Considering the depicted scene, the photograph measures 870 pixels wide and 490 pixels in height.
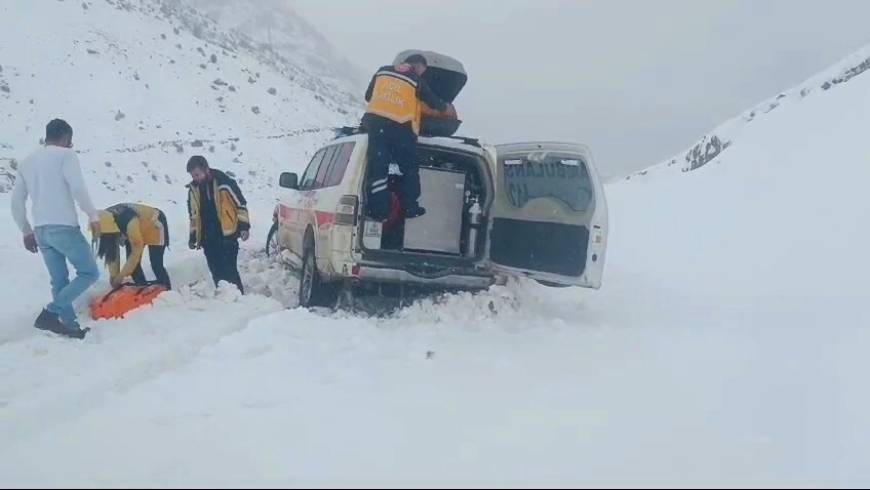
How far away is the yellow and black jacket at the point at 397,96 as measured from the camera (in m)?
6.73

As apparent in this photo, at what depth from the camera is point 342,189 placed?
7090 millimetres

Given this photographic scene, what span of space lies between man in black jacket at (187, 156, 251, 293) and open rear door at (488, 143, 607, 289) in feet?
8.65

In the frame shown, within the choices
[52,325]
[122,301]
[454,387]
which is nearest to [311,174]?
[122,301]

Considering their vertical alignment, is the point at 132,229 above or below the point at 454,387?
above

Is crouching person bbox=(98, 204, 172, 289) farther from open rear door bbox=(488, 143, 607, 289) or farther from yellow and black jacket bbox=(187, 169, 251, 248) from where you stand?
open rear door bbox=(488, 143, 607, 289)

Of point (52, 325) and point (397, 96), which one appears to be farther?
point (397, 96)

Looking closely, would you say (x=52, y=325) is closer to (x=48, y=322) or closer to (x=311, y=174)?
(x=48, y=322)

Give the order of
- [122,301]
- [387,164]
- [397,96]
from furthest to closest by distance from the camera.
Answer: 1. [122,301]
2. [387,164]
3. [397,96]

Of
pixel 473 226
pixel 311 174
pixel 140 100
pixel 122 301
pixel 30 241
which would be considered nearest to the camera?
pixel 30 241

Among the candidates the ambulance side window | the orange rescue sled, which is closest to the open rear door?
the ambulance side window

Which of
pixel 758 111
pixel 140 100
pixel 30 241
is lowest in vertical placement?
pixel 30 241

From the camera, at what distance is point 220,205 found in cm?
796

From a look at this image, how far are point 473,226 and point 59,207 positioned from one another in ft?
11.6

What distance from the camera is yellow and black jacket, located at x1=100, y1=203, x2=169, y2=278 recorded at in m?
7.47
